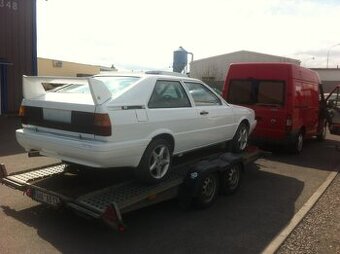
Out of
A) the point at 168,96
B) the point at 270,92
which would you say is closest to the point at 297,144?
the point at 270,92

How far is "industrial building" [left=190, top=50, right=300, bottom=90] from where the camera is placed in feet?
149

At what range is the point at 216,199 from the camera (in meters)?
6.48

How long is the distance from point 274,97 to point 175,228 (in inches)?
237

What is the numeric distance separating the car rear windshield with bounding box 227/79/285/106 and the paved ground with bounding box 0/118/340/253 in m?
3.23

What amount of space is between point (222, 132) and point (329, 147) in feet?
22.1

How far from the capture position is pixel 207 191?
19.9ft

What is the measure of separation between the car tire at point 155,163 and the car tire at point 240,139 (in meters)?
2.39

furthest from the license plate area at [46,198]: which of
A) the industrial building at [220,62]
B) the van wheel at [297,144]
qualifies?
the industrial building at [220,62]

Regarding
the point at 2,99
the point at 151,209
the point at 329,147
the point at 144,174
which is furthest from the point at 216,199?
the point at 2,99

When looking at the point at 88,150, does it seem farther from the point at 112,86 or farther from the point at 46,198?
the point at 112,86

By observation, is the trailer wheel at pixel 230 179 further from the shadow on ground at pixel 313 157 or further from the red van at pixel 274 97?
the red van at pixel 274 97

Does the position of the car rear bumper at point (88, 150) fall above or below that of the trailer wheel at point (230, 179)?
above

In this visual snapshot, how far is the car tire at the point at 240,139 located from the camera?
316 inches

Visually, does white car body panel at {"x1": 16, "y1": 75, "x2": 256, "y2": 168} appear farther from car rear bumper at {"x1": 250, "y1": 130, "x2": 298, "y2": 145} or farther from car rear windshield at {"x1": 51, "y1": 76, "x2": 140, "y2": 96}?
car rear bumper at {"x1": 250, "y1": 130, "x2": 298, "y2": 145}
